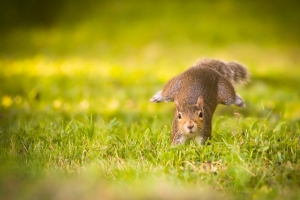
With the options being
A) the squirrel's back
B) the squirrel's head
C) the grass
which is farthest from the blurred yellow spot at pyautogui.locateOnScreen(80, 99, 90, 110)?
the squirrel's head

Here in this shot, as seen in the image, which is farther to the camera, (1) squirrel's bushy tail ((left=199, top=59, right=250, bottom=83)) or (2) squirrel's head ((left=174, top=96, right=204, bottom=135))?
(1) squirrel's bushy tail ((left=199, top=59, right=250, bottom=83))

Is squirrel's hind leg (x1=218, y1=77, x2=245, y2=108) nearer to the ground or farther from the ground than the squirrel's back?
nearer to the ground

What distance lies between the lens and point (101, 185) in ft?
10.5

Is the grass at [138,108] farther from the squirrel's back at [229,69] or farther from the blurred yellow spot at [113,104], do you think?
the squirrel's back at [229,69]

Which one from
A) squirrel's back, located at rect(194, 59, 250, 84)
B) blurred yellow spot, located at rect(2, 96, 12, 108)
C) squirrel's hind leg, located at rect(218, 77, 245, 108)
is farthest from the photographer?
blurred yellow spot, located at rect(2, 96, 12, 108)

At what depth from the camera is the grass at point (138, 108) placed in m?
3.61

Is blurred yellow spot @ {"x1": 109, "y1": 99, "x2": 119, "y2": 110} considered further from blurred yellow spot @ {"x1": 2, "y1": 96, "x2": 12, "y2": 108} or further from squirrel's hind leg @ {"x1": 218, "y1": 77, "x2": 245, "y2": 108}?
squirrel's hind leg @ {"x1": 218, "y1": 77, "x2": 245, "y2": 108}

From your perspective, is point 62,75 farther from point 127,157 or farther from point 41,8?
point 41,8

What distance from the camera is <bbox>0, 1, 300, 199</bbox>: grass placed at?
361 cm

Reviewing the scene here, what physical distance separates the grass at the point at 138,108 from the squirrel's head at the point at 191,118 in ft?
0.71

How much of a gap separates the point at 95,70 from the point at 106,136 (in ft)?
19.0

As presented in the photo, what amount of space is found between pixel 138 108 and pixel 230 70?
8.42 feet

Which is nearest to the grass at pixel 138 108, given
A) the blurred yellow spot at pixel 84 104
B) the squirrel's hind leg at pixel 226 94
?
the blurred yellow spot at pixel 84 104

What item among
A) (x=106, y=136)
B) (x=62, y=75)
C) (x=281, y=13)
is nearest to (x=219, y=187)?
(x=106, y=136)
